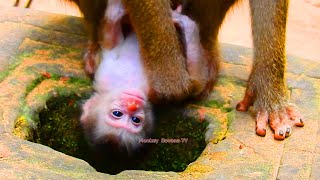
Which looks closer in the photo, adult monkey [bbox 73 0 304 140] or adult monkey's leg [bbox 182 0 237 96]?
adult monkey [bbox 73 0 304 140]

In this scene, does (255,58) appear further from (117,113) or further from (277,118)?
(117,113)

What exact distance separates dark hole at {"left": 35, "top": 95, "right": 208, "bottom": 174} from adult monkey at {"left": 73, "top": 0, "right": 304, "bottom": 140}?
180mm

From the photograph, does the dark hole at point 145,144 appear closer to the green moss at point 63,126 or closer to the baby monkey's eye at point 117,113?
the green moss at point 63,126

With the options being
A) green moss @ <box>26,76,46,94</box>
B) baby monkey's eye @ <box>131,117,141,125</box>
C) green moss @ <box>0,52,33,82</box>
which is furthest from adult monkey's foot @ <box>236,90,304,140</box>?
green moss @ <box>0,52,33,82</box>

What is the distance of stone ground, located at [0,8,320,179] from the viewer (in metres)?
3.12

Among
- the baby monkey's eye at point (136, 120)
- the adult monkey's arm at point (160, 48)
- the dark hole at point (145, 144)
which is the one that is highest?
the adult monkey's arm at point (160, 48)

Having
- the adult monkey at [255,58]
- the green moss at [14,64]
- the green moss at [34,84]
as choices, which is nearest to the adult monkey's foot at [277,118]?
the adult monkey at [255,58]

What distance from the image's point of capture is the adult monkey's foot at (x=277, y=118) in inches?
139

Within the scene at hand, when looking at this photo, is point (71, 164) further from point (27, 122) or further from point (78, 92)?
point (78, 92)

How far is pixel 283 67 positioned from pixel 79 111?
3.52 ft

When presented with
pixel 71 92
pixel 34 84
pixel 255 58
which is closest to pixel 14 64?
pixel 34 84

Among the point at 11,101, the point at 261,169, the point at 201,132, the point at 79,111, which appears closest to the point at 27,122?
the point at 11,101

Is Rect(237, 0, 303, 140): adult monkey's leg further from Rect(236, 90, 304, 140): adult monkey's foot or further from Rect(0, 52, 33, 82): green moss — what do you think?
Rect(0, 52, 33, 82): green moss

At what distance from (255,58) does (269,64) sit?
0.09 m
